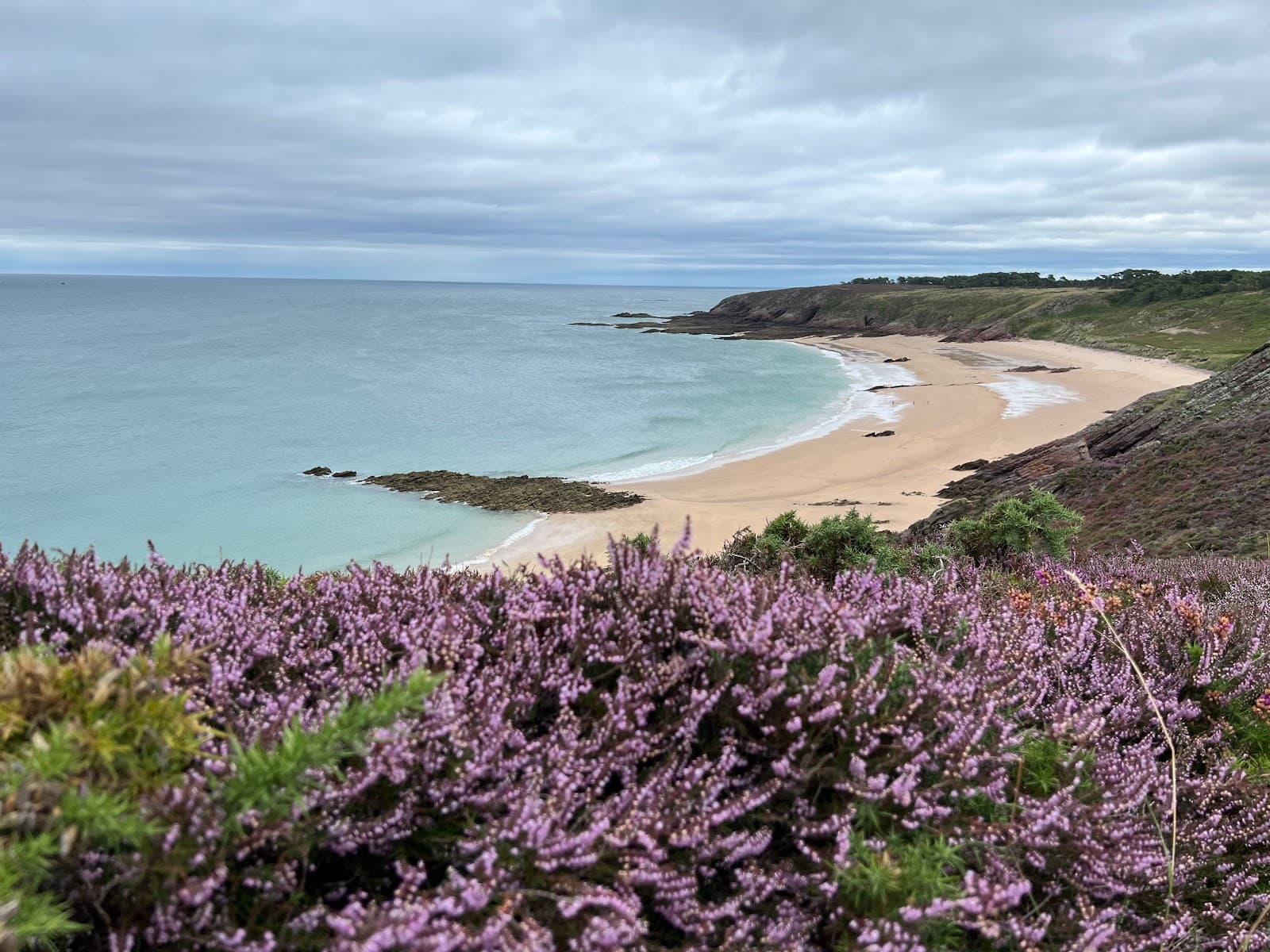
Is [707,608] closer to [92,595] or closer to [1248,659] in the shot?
[92,595]

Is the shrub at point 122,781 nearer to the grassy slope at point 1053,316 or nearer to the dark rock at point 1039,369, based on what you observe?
the grassy slope at point 1053,316

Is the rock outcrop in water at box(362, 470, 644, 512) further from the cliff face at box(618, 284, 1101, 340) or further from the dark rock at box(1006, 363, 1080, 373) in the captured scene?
the cliff face at box(618, 284, 1101, 340)

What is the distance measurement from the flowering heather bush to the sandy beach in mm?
8531

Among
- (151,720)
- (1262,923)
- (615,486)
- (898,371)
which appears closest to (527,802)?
(151,720)

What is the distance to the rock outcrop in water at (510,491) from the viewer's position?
96.5 ft

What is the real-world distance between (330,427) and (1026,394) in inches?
1722

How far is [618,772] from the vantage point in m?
2.35

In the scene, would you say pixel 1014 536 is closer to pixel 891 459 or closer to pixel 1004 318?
pixel 891 459

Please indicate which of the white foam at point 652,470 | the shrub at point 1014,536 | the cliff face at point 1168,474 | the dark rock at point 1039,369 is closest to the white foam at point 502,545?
the white foam at point 652,470

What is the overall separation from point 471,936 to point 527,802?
316mm

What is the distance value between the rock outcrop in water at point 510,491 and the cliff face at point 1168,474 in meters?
12.3

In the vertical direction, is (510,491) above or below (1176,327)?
below

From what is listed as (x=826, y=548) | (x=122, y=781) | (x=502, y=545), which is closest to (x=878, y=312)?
(x=502, y=545)

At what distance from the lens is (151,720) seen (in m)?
1.75
